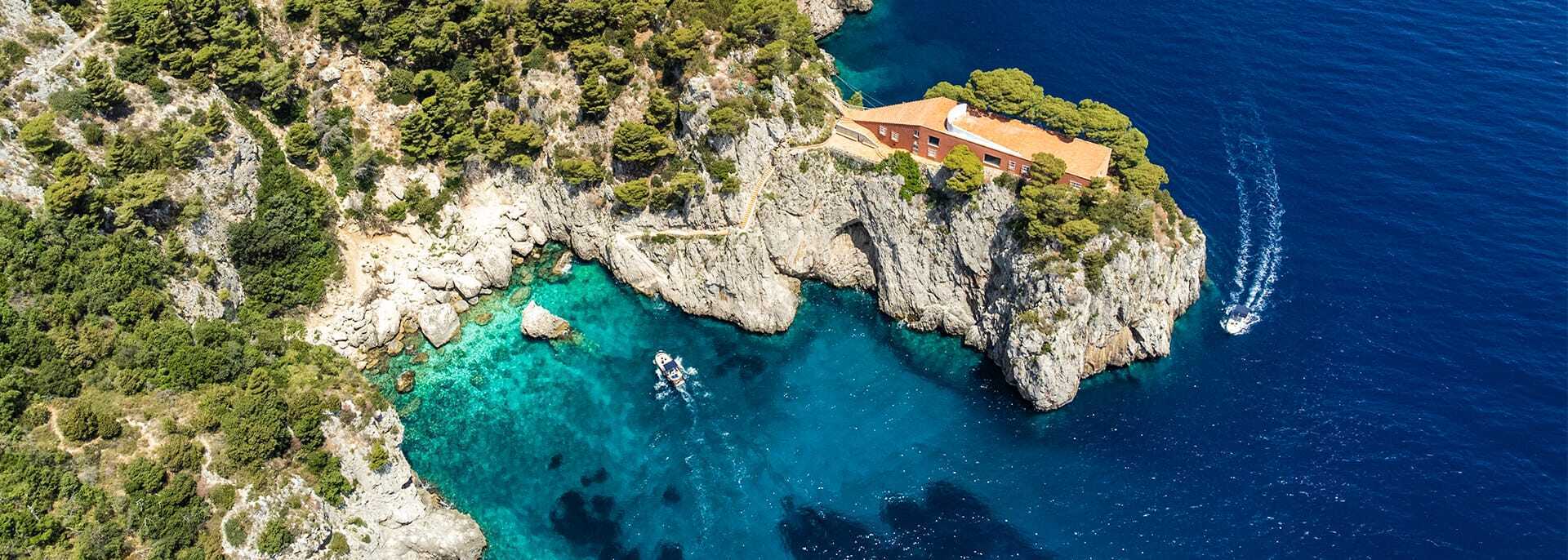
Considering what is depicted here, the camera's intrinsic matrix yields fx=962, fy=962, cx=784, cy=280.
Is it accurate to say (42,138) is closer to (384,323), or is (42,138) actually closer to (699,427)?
(384,323)

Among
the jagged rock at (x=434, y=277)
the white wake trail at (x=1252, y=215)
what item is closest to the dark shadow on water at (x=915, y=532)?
the white wake trail at (x=1252, y=215)

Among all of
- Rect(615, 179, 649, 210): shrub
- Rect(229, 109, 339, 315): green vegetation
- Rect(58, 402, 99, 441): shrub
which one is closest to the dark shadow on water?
Rect(615, 179, 649, 210): shrub

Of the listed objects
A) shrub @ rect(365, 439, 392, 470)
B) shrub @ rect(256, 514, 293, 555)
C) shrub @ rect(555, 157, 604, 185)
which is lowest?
shrub @ rect(256, 514, 293, 555)

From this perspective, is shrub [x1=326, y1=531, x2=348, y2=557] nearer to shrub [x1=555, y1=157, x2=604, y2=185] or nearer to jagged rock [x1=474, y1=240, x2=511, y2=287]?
jagged rock [x1=474, y1=240, x2=511, y2=287]

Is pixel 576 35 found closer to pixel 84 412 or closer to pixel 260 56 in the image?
pixel 260 56

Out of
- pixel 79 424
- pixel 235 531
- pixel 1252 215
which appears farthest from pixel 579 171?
pixel 1252 215
